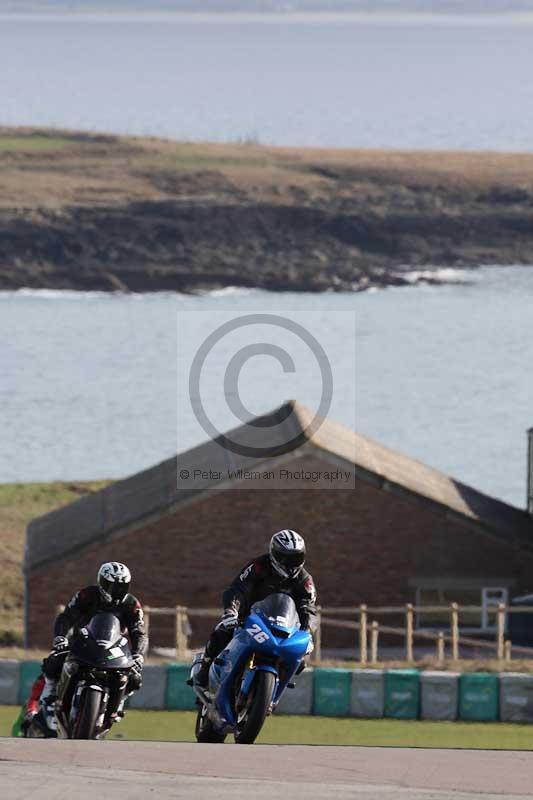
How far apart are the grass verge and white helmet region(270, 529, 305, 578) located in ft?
20.9

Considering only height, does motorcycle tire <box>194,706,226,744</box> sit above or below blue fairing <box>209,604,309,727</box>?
below

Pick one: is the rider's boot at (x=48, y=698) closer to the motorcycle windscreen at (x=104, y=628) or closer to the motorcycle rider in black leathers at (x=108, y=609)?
the motorcycle rider in black leathers at (x=108, y=609)

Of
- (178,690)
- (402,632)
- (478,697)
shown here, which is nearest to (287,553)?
(478,697)

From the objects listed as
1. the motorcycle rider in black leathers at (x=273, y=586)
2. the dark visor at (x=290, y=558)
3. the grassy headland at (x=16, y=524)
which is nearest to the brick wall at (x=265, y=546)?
the grassy headland at (x=16, y=524)

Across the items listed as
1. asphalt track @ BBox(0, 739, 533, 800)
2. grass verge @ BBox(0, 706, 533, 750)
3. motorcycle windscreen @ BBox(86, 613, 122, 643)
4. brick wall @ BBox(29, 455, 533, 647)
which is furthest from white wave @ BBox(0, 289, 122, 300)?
asphalt track @ BBox(0, 739, 533, 800)

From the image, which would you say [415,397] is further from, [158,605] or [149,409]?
[158,605]

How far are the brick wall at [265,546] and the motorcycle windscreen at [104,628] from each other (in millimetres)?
20346

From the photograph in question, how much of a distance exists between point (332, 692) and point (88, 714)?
8.68m

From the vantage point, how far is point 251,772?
46.0 feet

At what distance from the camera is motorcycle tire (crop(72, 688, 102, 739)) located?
15.7 meters

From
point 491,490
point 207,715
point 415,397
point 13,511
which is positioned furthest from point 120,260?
point 207,715

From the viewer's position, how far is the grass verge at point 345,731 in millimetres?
21828

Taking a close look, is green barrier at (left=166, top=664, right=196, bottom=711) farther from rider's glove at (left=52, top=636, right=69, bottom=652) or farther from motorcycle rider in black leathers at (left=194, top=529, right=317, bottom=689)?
motorcycle rider in black leathers at (left=194, top=529, right=317, bottom=689)

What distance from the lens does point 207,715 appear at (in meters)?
16.0
